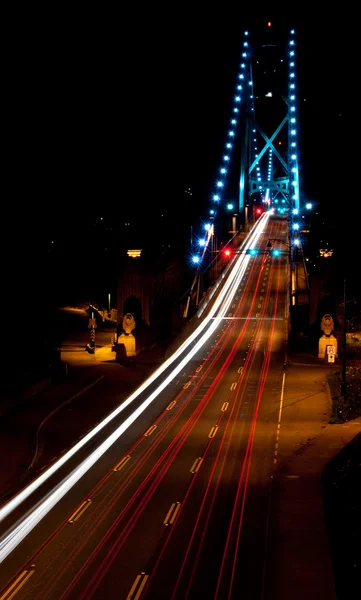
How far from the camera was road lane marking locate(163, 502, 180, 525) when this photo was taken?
1894 cm

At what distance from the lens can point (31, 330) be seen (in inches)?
1795

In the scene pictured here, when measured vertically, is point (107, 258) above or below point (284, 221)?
below

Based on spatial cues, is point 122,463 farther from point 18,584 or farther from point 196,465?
point 18,584

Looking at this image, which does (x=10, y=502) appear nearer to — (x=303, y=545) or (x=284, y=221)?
(x=303, y=545)

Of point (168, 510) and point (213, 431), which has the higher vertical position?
point (213, 431)

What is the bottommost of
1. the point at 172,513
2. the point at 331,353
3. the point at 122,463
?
the point at 172,513

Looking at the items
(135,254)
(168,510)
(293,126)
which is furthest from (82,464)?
(293,126)

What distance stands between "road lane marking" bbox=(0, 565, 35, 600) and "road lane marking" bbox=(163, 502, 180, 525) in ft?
12.5

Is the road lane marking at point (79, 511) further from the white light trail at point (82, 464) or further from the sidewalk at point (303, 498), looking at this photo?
the sidewalk at point (303, 498)

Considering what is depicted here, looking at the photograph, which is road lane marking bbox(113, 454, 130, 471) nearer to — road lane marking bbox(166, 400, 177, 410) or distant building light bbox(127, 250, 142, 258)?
road lane marking bbox(166, 400, 177, 410)

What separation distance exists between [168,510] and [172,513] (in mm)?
266

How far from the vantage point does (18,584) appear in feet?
49.0

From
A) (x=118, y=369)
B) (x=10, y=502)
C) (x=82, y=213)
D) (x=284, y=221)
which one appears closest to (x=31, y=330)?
(x=118, y=369)

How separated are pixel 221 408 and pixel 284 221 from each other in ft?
347
